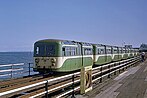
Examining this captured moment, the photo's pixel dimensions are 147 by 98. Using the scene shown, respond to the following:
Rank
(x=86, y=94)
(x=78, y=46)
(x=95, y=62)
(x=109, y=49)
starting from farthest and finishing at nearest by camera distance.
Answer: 1. (x=109, y=49)
2. (x=95, y=62)
3. (x=78, y=46)
4. (x=86, y=94)

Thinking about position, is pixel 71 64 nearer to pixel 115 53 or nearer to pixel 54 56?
pixel 54 56

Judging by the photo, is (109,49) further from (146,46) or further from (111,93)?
(146,46)

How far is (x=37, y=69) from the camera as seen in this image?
19734mm

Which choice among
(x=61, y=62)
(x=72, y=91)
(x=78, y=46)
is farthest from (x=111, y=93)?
(x=78, y=46)

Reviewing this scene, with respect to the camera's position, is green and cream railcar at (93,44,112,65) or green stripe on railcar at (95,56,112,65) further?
green stripe on railcar at (95,56,112,65)

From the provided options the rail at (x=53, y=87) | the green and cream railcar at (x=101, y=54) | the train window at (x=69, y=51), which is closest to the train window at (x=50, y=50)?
the train window at (x=69, y=51)

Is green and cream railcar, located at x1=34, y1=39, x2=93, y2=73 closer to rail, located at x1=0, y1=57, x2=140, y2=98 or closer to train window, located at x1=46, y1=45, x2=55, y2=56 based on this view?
train window, located at x1=46, y1=45, x2=55, y2=56

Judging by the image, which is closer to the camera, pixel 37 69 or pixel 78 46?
pixel 37 69

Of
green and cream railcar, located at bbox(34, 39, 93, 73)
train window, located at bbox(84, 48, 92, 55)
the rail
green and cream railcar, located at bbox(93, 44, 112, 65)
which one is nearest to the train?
green and cream railcar, located at bbox(34, 39, 93, 73)

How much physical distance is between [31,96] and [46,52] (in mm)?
10764

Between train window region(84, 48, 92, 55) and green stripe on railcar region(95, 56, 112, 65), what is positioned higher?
train window region(84, 48, 92, 55)

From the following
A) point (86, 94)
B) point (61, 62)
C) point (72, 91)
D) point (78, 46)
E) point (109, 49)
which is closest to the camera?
point (72, 91)

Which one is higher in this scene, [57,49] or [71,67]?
[57,49]

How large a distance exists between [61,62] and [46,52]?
1448 mm
